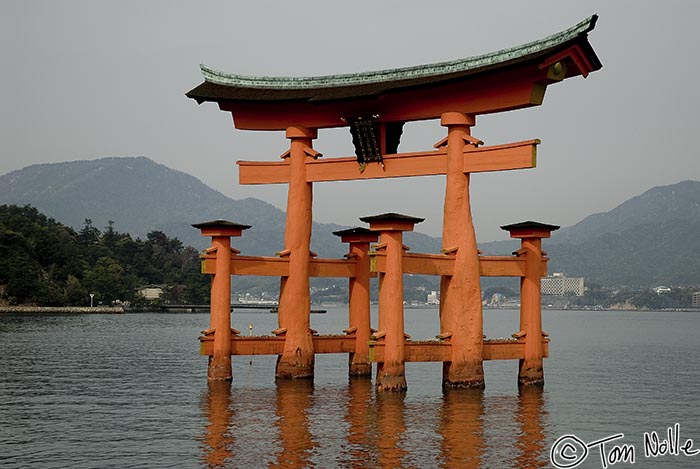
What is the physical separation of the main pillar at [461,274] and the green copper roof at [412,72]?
1.60 m

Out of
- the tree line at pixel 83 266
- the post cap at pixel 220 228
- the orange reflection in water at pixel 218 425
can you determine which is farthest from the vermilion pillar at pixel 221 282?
the tree line at pixel 83 266

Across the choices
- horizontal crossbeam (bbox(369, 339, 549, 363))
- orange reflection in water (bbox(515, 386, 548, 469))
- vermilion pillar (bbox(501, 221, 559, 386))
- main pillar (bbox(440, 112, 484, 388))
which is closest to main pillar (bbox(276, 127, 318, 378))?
horizontal crossbeam (bbox(369, 339, 549, 363))

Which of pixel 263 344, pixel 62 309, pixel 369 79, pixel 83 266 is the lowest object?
pixel 263 344

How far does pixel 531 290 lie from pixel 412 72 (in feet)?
24.6

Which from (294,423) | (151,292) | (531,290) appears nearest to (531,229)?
(531,290)

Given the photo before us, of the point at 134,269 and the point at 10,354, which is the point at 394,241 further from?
the point at 134,269

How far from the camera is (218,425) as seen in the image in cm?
2383

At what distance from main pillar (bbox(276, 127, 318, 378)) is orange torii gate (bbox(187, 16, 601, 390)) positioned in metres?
0.03

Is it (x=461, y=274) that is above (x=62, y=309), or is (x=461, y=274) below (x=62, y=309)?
below

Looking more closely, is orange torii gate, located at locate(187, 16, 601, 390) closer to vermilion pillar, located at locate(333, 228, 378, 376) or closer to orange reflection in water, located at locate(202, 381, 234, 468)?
vermilion pillar, located at locate(333, 228, 378, 376)

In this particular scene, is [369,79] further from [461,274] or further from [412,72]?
[461,274]

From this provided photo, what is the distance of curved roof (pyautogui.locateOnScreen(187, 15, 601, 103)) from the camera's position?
2692cm

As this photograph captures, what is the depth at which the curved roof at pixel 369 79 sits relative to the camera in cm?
2692

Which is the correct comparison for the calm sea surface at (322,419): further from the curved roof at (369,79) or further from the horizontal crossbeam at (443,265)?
the curved roof at (369,79)
